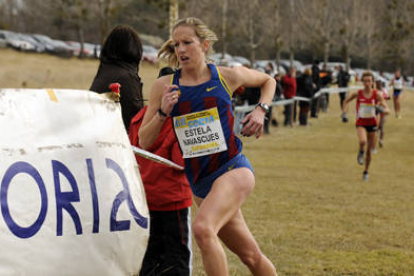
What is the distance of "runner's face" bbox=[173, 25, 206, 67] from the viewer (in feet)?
14.9

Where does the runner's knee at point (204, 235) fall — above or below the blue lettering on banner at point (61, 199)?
below

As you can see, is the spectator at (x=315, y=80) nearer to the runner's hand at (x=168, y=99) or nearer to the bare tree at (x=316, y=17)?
the bare tree at (x=316, y=17)

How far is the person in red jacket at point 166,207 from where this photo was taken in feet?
15.6

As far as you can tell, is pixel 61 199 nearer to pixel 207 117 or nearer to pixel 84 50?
pixel 207 117

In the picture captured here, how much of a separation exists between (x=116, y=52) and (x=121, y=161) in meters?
2.53

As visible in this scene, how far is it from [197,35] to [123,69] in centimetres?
108

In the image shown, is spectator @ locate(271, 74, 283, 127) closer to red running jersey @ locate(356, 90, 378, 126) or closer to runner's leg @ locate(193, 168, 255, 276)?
red running jersey @ locate(356, 90, 378, 126)

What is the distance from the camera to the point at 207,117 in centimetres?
450

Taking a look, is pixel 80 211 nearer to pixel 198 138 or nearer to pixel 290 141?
pixel 198 138

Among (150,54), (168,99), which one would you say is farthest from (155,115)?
(150,54)

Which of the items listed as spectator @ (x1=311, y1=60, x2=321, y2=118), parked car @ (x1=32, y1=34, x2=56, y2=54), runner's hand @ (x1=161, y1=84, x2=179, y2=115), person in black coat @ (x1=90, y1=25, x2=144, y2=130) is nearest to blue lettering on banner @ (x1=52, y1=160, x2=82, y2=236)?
runner's hand @ (x1=161, y1=84, x2=179, y2=115)

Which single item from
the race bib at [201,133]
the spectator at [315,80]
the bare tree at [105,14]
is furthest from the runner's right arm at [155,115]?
the bare tree at [105,14]

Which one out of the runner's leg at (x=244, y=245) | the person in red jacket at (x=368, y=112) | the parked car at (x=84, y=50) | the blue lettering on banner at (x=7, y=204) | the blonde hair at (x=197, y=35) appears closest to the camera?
the blue lettering on banner at (x=7, y=204)

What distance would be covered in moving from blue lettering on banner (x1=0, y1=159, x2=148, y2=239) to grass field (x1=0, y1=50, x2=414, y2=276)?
2.98 metres
